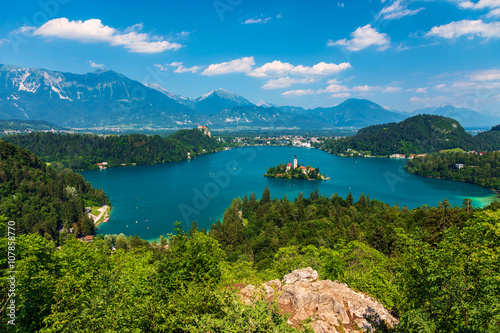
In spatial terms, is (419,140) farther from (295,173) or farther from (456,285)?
(456,285)

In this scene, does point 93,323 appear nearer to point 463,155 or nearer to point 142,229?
point 142,229

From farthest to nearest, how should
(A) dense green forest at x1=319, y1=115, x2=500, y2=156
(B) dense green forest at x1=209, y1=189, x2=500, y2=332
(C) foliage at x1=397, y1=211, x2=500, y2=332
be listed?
1. (A) dense green forest at x1=319, y1=115, x2=500, y2=156
2. (B) dense green forest at x1=209, y1=189, x2=500, y2=332
3. (C) foliage at x1=397, y1=211, x2=500, y2=332

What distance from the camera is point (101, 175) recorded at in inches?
3280

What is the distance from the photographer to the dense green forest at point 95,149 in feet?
317

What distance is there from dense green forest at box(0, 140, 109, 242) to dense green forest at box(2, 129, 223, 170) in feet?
124

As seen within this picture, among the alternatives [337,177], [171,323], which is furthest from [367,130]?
[171,323]

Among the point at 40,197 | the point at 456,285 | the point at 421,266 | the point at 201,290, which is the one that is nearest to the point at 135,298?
the point at 201,290

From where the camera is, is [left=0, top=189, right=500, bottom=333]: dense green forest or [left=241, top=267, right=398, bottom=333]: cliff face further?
[left=241, top=267, right=398, bottom=333]: cliff face

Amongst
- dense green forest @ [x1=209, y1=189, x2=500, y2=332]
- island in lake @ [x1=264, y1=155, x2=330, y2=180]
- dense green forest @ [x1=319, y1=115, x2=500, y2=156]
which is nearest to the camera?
dense green forest @ [x1=209, y1=189, x2=500, y2=332]

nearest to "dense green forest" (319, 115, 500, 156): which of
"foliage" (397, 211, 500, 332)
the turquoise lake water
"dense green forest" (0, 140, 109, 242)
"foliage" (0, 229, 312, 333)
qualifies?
the turquoise lake water

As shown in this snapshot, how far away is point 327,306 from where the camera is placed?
910 centimetres

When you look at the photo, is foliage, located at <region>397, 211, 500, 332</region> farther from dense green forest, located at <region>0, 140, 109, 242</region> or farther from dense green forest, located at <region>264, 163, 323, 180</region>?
dense green forest, located at <region>264, 163, 323, 180</region>

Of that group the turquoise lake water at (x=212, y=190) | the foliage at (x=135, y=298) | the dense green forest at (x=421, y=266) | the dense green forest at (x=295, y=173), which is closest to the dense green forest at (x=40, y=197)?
the turquoise lake water at (x=212, y=190)

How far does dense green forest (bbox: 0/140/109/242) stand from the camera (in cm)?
3650
